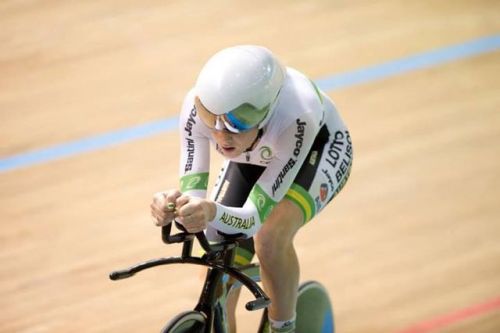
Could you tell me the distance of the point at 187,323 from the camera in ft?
10.3

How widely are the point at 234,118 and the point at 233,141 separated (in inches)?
4.9

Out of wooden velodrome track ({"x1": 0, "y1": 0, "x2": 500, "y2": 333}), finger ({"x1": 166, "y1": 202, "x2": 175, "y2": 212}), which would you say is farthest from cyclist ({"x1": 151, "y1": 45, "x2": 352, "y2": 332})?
wooden velodrome track ({"x1": 0, "y1": 0, "x2": 500, "y2": 333})

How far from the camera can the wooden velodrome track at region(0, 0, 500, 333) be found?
448cm

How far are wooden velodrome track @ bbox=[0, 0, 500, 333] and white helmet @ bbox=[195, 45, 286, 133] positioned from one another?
5.09 ft

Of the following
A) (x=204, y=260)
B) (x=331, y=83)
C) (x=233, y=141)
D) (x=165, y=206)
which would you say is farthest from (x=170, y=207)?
(x=331, y=83)

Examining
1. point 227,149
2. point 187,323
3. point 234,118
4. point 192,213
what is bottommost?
point 187,323

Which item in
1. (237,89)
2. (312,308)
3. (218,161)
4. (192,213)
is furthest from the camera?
(218,161)

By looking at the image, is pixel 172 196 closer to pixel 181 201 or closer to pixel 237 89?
pixel 181 201

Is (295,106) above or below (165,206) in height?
above

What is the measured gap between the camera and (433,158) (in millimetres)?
5258

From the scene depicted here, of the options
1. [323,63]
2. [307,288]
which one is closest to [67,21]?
[323,63]

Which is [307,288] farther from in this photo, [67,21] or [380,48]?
[67,21]

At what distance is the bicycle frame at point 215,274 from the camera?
2.89 metres

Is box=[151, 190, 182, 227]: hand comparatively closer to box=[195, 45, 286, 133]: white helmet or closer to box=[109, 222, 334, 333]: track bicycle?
box=[109, 222, 334, 333]: track bicycle
